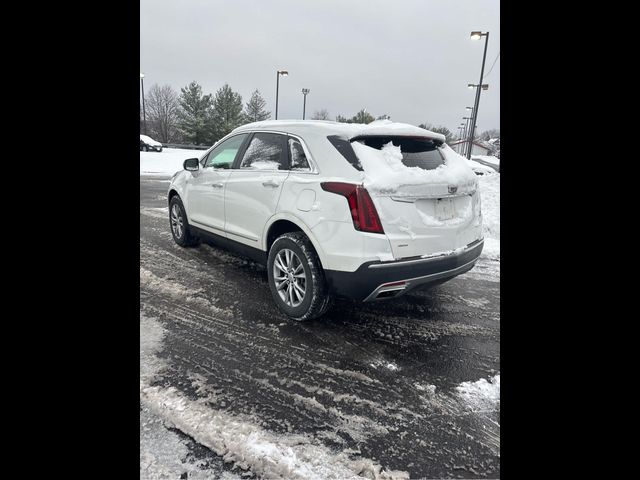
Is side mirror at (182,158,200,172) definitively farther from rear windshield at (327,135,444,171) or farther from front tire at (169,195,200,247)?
rear windshield at (327,135,444,171)

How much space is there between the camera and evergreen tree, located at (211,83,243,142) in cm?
4644

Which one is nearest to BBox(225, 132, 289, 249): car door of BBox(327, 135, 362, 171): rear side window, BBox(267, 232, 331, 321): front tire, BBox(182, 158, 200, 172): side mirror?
BBox(267, 232, 331, 321): front tire

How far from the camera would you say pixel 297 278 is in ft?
11.1

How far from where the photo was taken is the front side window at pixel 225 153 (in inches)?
172

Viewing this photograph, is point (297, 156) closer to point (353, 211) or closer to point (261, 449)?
point (353, 211)

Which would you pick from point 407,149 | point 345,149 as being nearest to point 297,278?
point 345,149

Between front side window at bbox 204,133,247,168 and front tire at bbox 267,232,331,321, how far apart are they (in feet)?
5.06

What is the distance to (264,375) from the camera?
2.58 meters

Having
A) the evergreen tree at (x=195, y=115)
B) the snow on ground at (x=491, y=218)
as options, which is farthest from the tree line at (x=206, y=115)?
the snow on ground at (x=491, y=218)

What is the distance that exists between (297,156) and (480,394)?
96.0 inches

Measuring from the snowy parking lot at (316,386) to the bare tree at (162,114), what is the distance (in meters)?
52.6

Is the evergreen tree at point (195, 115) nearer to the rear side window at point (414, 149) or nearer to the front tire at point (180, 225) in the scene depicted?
the front tire at point (180, 225)
